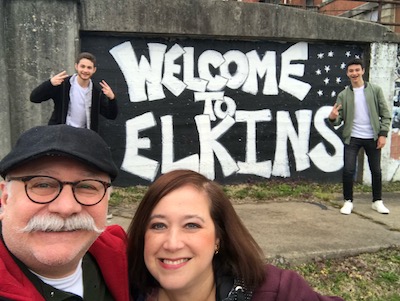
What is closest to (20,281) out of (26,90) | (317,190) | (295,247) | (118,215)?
(295,247)

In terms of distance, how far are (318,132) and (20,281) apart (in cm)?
583

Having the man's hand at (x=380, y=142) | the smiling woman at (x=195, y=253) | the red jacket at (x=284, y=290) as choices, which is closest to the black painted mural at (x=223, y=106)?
the man's hand at (x=380, y=142)

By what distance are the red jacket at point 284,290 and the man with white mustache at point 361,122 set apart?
11.1ft

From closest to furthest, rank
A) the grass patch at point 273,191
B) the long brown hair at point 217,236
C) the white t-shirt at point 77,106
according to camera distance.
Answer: the long brown hair at point 217,236 → the white t-shirt at point 77,106 → the grass patch at point 273,191

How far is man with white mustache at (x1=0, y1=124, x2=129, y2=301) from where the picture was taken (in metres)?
1.32

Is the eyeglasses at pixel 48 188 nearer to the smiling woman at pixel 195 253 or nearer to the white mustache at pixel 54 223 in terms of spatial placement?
the white mustache at pixel 54 223

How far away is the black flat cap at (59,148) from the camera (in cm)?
131

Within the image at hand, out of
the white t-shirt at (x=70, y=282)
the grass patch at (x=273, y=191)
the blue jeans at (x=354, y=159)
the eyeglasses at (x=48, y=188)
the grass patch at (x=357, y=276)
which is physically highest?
the eyeglasses at (x=48, y=188)

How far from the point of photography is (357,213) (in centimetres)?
501

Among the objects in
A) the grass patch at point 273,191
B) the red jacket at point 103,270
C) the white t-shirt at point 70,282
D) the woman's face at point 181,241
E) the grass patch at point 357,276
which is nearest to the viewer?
the red jacket at point 103,270

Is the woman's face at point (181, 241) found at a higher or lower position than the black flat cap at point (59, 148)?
lower

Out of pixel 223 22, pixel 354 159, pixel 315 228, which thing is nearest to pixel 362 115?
pixel 354 159

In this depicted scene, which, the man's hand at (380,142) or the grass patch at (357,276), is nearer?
the grass patch at (357,276)

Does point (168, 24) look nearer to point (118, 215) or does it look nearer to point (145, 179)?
point (145, 179)
